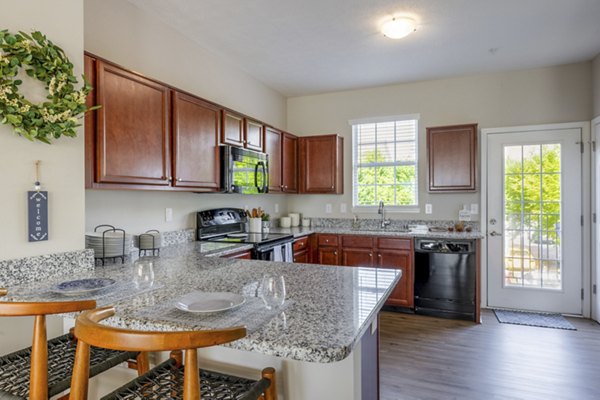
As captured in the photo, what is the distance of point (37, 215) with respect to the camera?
1716mm

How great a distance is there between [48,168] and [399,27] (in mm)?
2692

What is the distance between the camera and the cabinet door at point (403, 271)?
13.1 ft

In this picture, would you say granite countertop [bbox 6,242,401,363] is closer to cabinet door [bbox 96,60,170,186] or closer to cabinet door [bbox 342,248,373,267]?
cabinet door [bbox 96,60,170,186]

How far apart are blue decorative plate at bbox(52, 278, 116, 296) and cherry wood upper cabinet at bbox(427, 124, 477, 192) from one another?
145 inches

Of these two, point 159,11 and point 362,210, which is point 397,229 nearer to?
point 362,210

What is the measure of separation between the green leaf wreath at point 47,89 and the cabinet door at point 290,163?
2777 millimetres

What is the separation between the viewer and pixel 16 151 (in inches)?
64.7

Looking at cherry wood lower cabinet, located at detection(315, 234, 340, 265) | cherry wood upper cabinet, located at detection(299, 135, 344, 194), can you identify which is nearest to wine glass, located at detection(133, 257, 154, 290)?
cherry wood lower cabinet, located at detection(315, 234, 340, 265)

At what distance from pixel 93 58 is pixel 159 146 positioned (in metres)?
0.67

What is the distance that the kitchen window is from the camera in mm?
4664

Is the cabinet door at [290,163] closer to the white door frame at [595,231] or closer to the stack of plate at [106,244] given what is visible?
the stack of plate at [106,244]

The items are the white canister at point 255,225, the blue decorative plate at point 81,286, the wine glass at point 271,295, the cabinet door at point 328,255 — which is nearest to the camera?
the wine glass at point 271,295

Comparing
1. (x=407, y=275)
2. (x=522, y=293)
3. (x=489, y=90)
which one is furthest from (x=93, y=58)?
(x=522, y=293)

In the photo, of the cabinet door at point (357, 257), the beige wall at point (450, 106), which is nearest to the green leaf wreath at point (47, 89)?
the cabinet door at point (357, 257)
